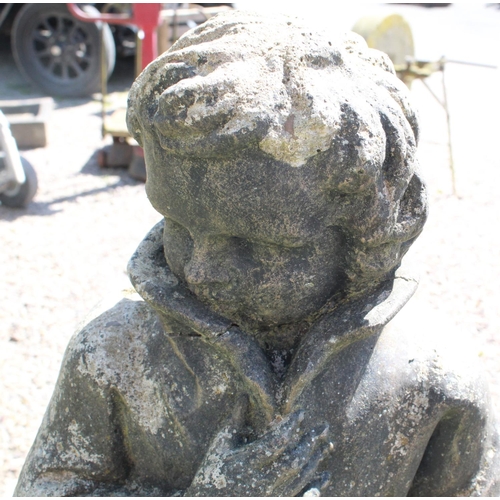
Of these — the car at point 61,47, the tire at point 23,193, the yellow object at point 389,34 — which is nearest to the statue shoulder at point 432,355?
the tire at point 23,193

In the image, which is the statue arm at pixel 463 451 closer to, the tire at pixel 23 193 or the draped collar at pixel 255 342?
the draped collar at pixel 255 342

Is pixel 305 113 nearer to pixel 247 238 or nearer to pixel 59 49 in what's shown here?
pixel 247 238

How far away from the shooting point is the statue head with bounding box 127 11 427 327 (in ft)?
3.63

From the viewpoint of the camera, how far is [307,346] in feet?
4.34

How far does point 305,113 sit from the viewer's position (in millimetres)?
1103

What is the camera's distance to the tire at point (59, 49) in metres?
9.14

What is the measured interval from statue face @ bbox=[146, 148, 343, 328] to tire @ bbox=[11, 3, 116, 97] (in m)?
8.55

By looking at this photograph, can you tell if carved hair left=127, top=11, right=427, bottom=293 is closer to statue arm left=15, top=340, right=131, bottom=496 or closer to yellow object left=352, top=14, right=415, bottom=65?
statue arm left=15, top=340, right=131, bottom=496

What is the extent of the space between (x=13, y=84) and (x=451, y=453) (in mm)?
9995

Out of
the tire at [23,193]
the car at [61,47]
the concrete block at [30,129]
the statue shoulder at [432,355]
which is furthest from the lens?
the car at [61,47]

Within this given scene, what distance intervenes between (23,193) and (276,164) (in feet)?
17.5

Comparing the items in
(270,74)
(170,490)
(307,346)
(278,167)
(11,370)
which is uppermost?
(270,74)

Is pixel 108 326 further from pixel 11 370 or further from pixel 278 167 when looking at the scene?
pixel 11 370

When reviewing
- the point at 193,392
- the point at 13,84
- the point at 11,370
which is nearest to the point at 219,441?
the point at 193,392
